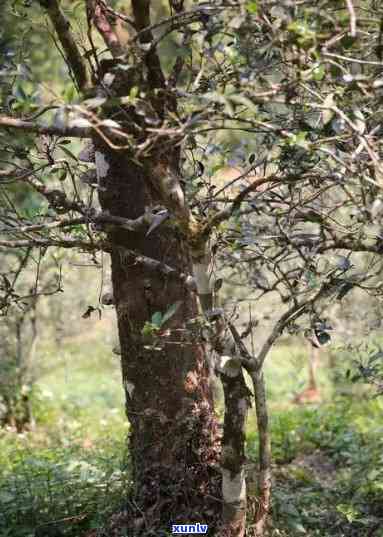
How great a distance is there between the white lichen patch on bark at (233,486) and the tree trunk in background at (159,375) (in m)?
0.22

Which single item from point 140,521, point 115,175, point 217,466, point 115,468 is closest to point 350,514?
point 217,466

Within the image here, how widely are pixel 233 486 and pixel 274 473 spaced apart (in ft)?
4.79

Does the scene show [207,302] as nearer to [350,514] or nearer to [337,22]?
[337,22]

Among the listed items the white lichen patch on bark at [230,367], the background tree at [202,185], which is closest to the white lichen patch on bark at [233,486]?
the background tree at [202,185]

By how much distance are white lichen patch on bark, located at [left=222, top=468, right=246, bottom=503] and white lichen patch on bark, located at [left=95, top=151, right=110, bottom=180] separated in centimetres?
132

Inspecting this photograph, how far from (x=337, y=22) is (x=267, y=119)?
481 mm

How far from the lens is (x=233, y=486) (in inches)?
108

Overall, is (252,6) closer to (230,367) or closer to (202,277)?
(202,277)

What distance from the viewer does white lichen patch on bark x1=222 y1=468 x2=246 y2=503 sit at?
2.73 meters

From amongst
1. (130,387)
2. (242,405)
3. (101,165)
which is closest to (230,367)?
(242,405)

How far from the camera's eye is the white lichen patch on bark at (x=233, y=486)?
2.73m

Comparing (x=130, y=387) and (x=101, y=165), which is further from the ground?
(x=101, y=165)

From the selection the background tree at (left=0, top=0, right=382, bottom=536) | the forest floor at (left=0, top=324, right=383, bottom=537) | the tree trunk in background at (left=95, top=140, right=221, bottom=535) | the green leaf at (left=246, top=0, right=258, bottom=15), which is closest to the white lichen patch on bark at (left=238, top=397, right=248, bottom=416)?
the background tree at (left=0, top=0, right=382, bottom=536)

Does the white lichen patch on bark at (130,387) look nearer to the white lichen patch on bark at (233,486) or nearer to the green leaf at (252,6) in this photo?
the white lichen patch on bark at (233,486)
